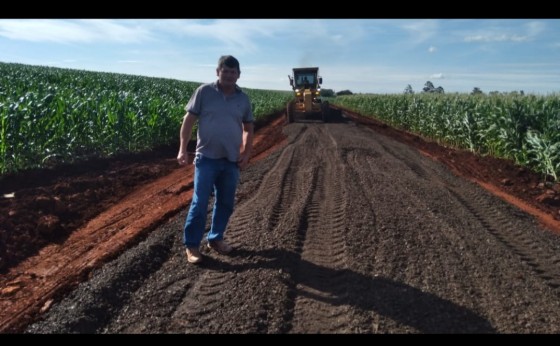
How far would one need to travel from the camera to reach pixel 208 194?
17.6 ft

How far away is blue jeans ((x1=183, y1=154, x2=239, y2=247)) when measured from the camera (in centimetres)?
532

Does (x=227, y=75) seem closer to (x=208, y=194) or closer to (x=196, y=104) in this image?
(x=196, y=104)

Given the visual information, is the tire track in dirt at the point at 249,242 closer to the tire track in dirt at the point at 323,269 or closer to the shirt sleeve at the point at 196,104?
the tire track in dirt at the point at 323,269

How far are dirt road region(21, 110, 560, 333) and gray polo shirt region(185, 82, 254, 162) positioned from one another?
3.62 feet

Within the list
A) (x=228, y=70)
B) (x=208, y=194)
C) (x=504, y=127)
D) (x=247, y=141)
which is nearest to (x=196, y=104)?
(x=228, y=70)

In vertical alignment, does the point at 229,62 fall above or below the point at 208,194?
above

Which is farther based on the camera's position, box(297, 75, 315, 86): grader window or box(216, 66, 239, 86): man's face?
box(297, 75, 315, 86): grader window

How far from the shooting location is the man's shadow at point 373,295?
3.86 metres

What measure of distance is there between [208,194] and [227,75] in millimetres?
1209

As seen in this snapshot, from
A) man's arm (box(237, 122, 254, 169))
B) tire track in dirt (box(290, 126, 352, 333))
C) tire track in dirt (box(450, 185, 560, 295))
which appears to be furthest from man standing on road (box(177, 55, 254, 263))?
tire track in dirt (box(450, 185, 560, 295))

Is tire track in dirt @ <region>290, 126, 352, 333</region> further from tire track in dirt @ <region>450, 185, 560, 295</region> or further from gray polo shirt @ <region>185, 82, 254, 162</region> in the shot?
tire track in dirt @ <region>450, 185, 560, 295</region>

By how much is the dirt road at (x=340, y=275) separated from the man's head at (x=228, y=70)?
5.81 ft

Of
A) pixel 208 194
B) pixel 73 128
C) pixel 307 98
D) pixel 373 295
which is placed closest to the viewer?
pixel 373 295

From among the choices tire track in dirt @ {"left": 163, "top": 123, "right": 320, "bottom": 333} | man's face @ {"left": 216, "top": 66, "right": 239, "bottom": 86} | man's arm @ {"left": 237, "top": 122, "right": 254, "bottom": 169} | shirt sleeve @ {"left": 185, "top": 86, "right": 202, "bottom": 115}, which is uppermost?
man's face @ {"left": 216, "top": 66, "right": 239, "bottom": 86}
